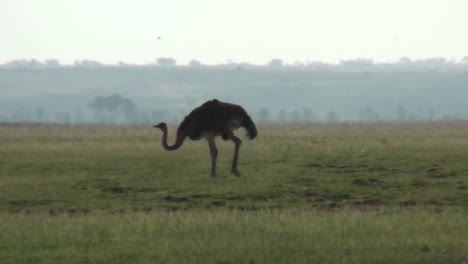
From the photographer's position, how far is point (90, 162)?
97.0 feet

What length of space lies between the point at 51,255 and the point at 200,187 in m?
9.06

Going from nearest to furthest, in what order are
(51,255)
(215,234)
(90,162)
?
(51,255)
(215,234)
(90,162)

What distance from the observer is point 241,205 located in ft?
65.3

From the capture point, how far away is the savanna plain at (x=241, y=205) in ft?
44.6

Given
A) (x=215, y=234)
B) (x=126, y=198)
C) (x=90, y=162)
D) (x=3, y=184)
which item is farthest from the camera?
(x=90, y=162)

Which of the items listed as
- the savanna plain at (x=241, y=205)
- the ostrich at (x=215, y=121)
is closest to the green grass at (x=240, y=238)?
the savanna plain at (x=241, y=205)

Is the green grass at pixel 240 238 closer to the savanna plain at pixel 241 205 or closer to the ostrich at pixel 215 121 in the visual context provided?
the savanna plain at pixel 241 205

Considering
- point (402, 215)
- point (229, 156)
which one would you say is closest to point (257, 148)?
point (229, 156)

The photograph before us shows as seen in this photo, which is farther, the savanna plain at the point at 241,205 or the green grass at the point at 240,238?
the savanna plain at the point at 241,205

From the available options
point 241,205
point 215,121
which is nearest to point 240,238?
point 241,205

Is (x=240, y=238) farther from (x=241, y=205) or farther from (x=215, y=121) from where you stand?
(x=215, y=121)

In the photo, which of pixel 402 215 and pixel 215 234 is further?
pixel 402 215

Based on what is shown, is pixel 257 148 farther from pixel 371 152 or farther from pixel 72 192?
pixel 72 192

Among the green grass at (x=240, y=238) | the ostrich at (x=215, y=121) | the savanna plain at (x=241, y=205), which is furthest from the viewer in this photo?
the ostrich at (x=215, y=121)
